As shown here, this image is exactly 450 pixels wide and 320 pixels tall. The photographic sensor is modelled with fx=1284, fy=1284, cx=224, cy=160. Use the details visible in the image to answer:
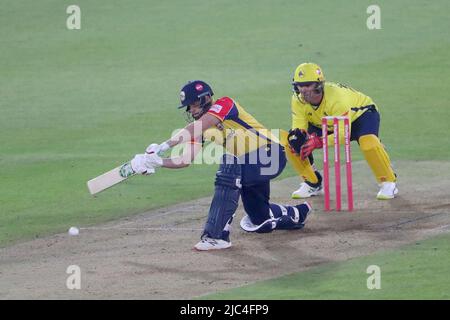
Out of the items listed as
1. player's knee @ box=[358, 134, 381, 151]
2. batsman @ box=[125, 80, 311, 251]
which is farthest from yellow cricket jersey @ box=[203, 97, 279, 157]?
player's knee @ box=[358, 134, 381, 151]

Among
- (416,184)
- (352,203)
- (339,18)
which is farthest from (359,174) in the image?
(339,18)

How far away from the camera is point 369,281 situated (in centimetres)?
1151

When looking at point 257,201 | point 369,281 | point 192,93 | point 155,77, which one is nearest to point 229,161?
point 257,201

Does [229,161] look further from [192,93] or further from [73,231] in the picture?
[73,231]

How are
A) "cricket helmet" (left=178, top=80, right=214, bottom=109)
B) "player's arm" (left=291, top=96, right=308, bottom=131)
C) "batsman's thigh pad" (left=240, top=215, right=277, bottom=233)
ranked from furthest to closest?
"player's arm" (left=291, top=96, right=308, bottom=131)
"batsman's thigh pad" (left=240, top=215, right=277, bottom=233)
"cricket helmet" (left=178, top=80, right=214, bottom=109)

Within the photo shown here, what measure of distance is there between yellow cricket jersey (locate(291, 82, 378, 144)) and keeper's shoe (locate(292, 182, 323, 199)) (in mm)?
741

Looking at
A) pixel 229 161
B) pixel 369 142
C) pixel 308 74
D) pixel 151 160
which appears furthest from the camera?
pixel 369 142

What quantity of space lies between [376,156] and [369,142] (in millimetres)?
201

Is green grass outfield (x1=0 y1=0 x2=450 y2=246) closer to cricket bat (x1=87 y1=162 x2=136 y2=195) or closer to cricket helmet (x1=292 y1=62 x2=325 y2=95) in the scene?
cricket bat (x1=87 y1=162 x2=136 y2=195)

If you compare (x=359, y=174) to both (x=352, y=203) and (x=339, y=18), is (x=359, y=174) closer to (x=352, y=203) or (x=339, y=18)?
(x=352, y=203)

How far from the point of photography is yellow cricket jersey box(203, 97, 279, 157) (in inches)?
524

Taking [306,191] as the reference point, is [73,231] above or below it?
below

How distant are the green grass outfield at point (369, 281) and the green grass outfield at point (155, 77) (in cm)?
372

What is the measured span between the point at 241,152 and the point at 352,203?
2.04 meters
